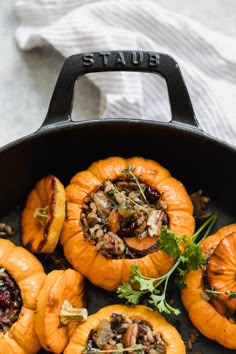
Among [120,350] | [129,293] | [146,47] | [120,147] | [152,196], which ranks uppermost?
[146,47]

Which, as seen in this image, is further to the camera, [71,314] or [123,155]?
[123,155]

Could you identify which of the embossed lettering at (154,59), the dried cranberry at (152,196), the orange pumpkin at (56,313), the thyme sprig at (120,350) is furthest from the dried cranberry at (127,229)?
the embossed lettering at (154,59)

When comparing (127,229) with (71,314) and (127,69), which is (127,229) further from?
(127,69)

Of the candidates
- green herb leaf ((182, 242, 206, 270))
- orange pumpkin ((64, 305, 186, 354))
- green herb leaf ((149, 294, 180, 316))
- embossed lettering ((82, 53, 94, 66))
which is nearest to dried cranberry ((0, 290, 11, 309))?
orange pumpkin ((64, 305, 186, 354))

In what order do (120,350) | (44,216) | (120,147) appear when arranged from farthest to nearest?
(120,147)
(44,216)
(120,350)

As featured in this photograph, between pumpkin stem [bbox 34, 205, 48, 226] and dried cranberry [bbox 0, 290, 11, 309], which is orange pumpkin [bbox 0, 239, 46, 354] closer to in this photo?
dried cranberry [bbox 0, 290, 11, 309]

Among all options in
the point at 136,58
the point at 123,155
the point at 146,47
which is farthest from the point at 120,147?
the point at 146,47

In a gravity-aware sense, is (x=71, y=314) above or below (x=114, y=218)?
below

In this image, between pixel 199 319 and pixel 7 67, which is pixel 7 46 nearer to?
pixel 7 67
